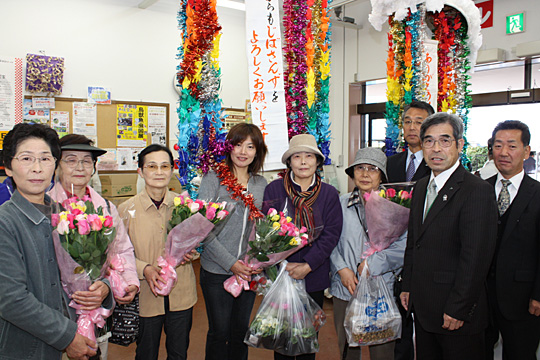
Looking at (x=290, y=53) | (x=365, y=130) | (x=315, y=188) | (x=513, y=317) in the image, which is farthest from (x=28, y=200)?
(x=365, y=130)

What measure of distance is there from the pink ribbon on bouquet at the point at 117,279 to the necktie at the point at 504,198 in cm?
201

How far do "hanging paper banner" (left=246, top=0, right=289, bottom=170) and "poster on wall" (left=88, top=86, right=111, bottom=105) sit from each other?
3303 mm

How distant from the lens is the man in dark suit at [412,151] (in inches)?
109

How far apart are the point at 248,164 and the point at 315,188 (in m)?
0.41

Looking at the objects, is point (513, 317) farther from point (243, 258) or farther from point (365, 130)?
point (365, 130)

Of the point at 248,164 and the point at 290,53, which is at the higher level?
the point at 290,53

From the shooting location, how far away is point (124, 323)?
193 cm

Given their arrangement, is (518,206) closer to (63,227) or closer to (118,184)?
(63,227)

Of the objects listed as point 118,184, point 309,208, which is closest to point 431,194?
point 309,208

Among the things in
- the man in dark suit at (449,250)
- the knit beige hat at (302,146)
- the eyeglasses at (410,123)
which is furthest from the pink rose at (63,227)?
the eyeglasses at (410,123)

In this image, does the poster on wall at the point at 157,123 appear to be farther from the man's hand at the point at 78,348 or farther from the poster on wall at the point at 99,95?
the man's hand at the point at 78,348

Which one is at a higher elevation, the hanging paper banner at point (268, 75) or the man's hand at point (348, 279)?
the hanging paper banner at point (268, 75)

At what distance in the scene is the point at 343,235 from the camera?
7.55 feet

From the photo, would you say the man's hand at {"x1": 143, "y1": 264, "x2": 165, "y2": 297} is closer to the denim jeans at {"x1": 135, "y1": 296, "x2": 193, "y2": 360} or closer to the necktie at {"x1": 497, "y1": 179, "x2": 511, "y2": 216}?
the denim jeans at {"x1": 135, "y1": 296, "x2": 193, "y2": 360}
